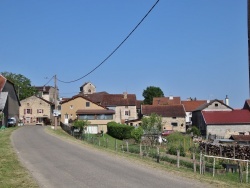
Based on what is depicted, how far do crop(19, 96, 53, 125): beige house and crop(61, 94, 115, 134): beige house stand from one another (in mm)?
9630

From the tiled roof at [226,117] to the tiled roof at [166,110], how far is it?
7.57 metres

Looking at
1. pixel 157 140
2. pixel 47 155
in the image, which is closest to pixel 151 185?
pixel 47 155

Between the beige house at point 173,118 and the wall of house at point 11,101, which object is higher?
the wall of house at point 11,101

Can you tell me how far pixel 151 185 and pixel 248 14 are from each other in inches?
250

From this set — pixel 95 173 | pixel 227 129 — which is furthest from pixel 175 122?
pixel 95 173

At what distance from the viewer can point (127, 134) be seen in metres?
62.4

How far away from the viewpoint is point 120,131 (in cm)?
6356

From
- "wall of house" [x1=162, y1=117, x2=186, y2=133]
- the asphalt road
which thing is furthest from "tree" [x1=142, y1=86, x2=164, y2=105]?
the asphalt road

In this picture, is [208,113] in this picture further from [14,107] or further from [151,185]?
[151,185]

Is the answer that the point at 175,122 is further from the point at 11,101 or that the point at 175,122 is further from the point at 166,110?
the point at 11,101

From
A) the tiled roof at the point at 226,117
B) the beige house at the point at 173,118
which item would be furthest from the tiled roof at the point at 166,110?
the tiled roof at the point at 226,117

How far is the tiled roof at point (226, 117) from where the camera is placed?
75.0 m

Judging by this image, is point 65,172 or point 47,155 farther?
point 47,155

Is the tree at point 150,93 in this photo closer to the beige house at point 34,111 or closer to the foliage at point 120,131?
the beige house at point 34,111
